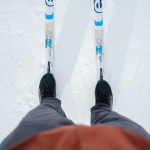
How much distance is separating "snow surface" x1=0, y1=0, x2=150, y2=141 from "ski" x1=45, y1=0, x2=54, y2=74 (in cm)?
4

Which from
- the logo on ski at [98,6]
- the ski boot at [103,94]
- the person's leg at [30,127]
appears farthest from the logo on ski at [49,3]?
the person's leg at [30,127]

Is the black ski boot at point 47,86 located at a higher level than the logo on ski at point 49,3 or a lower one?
lower

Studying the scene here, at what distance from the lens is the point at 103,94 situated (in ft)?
3.92

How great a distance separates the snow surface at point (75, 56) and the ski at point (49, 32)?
1.7 inches

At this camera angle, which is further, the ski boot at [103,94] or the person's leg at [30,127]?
the ski boot at [103,94]

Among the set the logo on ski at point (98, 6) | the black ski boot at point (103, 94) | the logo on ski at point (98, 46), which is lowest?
the black ski boot at point (103, 94)

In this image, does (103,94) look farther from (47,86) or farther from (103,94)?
(47,86)

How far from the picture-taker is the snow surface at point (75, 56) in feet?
3.98

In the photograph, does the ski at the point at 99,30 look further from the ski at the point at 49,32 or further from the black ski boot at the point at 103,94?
the ski at the point at 49,32

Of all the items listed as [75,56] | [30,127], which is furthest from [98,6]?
[30,127]

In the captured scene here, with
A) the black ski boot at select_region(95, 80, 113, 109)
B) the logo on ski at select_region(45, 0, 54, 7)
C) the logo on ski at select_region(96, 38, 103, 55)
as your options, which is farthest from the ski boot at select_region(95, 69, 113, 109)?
the logo on ski at select_region(45, 0, 54, 7)

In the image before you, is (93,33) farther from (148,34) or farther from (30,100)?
(30,100)

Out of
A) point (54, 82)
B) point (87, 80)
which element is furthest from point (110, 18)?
point (54, 82)

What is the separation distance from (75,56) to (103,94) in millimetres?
426
